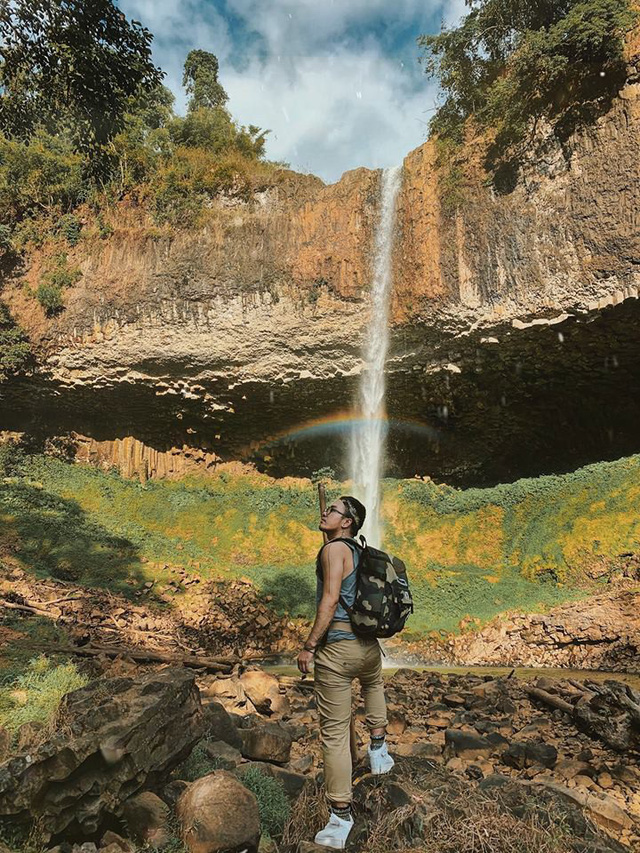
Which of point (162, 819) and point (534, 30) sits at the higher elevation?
point (534, 30)

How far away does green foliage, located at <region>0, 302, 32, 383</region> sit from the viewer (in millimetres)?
20656

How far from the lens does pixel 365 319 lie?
61.8 ft

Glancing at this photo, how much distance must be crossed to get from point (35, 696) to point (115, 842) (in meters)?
1.68

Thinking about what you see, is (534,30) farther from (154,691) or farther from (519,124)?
(154,691)

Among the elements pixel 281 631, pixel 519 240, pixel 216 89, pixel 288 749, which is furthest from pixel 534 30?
pixel 216 89

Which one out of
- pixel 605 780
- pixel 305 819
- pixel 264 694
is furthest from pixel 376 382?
pixel 305 819

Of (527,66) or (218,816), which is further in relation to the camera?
(527,66)

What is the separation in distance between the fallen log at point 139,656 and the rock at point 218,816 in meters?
4.80

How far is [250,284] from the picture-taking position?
19.8 meters

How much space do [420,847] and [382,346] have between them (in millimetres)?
17216

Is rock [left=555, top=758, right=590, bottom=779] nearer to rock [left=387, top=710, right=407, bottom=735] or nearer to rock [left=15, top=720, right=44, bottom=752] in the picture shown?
rock [left=387, top=710, right=407, bottom=735]

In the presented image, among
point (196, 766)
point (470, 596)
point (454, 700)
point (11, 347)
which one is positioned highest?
point (11, 347)

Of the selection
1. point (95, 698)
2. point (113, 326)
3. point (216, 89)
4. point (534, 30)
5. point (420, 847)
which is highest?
point (216, 89)

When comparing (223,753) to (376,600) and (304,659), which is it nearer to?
(304,659)
